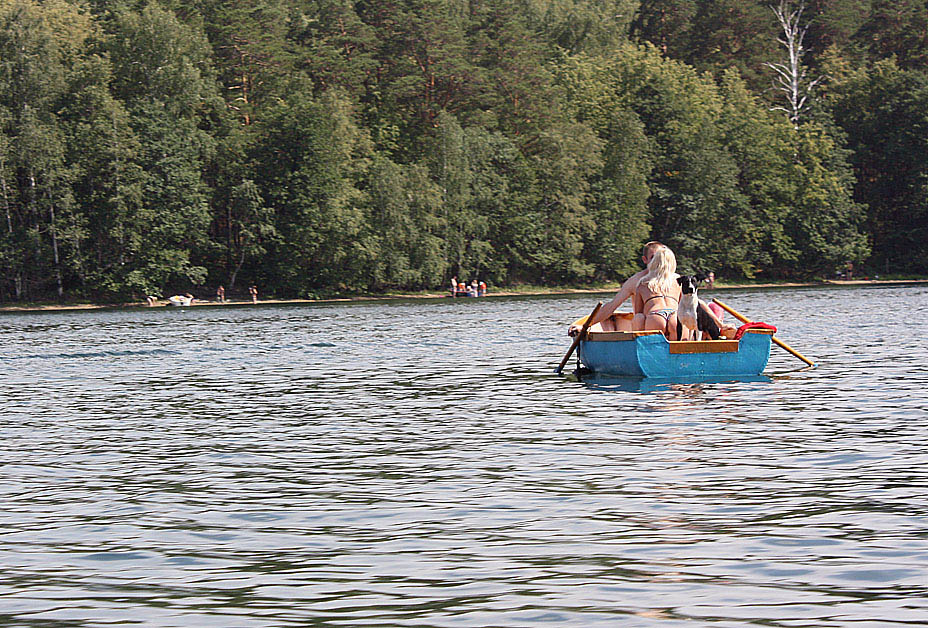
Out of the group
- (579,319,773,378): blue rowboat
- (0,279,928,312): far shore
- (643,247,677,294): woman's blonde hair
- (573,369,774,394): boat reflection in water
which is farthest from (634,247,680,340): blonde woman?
(0,279,928,312): far shore

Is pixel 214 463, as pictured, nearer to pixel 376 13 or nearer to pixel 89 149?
pixel 89 149

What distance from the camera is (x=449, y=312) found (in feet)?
200

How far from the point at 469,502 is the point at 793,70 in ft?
343

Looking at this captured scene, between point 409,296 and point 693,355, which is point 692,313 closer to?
point 693,355

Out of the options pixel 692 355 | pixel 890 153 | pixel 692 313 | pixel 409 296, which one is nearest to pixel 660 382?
pixel 692 355

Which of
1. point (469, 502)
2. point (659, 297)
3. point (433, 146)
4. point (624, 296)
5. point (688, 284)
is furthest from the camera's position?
point (433, 146)

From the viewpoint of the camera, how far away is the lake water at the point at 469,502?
313 inches

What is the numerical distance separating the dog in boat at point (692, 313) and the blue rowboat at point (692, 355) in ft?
2.45

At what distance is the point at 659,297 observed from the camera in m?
23.6

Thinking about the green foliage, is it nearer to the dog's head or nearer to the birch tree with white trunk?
the birch tree with white trunk

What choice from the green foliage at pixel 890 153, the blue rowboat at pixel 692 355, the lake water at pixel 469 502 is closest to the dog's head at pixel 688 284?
the blue rowboat at pixel 692 355

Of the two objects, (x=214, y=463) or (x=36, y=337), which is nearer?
(x=214, y=463)

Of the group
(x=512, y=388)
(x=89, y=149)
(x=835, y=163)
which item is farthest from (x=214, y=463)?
(x=835, y=163)

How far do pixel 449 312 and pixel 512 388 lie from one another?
38.4 m
